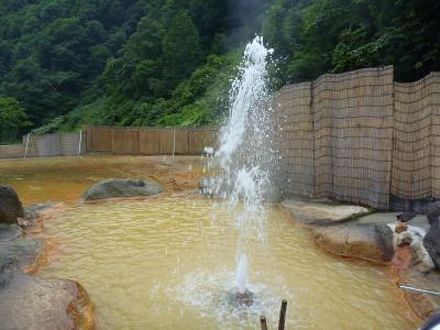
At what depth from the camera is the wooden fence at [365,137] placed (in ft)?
23.0

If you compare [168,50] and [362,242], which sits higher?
[168,50]

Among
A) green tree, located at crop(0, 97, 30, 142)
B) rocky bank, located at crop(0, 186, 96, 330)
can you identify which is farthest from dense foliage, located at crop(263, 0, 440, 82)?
green tree, located at crop(0, 97, 30, 142)

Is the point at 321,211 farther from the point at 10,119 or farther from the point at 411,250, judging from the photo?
the point at 10,119

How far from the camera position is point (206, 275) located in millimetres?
6090

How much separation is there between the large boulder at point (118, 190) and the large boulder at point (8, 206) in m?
2.41

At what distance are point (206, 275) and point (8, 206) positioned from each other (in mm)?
4246

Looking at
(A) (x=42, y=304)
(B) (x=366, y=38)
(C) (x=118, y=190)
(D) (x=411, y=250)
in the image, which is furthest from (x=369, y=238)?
(B) (x=366, y=38)

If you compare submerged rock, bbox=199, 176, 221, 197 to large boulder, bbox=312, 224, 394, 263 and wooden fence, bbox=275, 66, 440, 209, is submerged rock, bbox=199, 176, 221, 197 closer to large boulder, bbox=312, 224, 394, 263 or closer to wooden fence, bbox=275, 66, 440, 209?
wooden fence, bbox=275, 66, 440, 209

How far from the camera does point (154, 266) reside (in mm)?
6441

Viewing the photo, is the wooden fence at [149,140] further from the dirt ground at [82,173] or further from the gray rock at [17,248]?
the gray rock at [17,248]

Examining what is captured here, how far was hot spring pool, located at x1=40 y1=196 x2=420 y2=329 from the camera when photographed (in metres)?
4.94

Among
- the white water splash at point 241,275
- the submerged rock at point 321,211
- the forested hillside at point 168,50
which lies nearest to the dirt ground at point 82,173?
the submerged rock at point 321,211

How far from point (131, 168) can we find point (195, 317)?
1342cm

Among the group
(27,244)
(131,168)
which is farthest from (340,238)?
(131,168)
